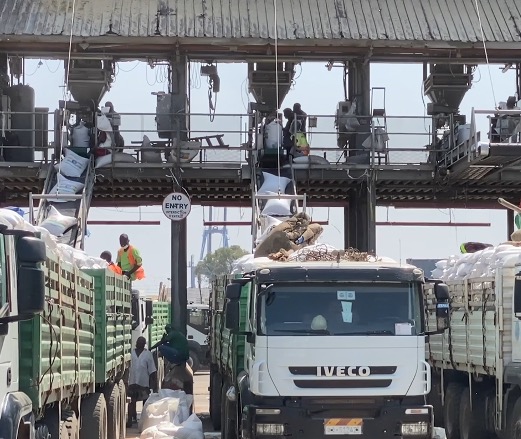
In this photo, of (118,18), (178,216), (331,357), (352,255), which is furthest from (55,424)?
(118,18)

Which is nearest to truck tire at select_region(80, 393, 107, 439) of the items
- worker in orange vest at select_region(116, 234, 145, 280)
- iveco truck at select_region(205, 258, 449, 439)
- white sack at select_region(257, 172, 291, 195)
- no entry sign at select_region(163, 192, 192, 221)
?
iveco truck at select_region(205, 258, 449, 439)

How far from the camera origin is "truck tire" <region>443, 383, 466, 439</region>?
15.7 m

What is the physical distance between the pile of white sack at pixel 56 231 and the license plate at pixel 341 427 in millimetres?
3090

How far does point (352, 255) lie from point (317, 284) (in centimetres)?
82

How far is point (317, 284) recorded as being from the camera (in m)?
11.3

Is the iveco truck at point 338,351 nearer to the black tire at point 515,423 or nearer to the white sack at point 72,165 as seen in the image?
the black tire at point 515,423

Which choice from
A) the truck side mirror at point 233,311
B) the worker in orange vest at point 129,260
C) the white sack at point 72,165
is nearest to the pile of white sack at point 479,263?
the truck side mirror at point 233,311

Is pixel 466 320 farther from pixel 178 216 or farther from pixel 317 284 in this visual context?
pixel 178 216

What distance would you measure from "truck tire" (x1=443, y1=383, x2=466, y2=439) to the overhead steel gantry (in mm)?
9975

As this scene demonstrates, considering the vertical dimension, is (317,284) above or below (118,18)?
below

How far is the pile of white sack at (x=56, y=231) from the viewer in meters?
8.59

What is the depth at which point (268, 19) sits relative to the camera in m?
27.7

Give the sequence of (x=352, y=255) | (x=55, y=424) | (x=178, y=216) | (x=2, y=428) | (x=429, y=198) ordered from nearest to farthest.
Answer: (x=2, y=428) → (x=55, y=424) → (x=352, y=255) → (x=178, y=216) → (x=429, y=198)

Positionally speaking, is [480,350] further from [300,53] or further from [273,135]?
[300,53]
